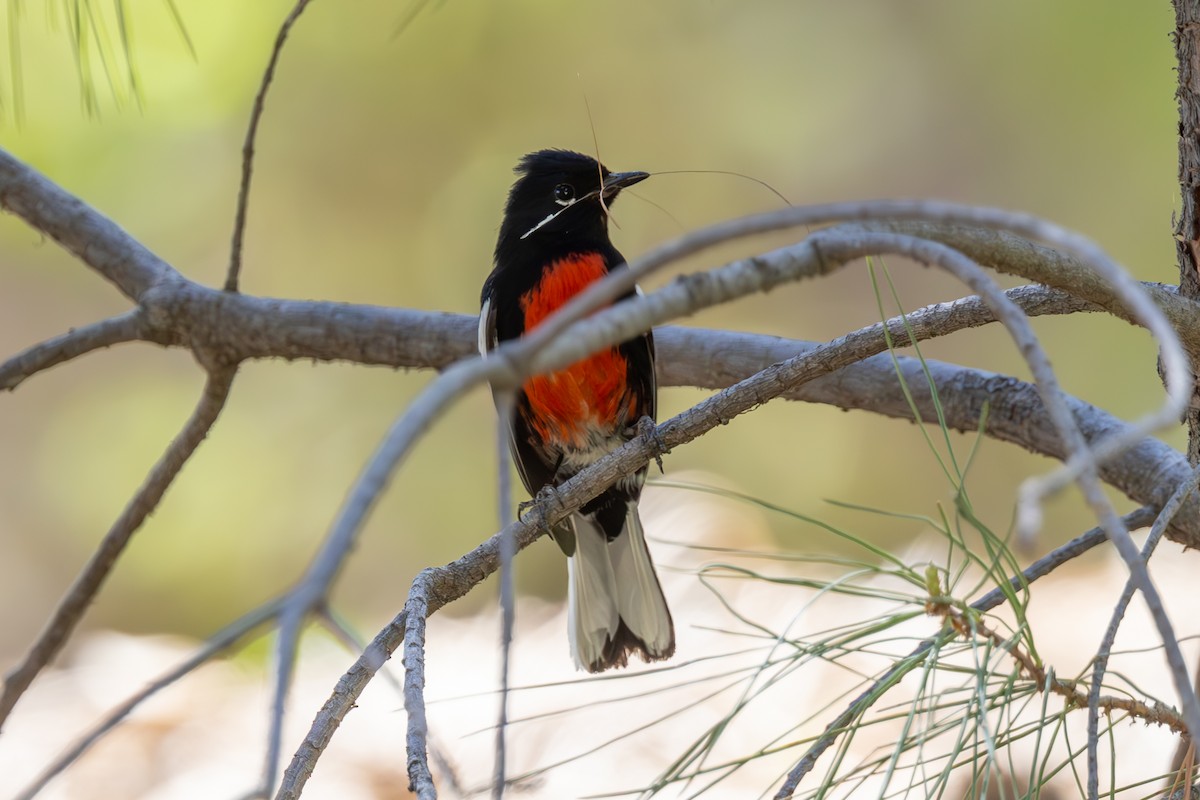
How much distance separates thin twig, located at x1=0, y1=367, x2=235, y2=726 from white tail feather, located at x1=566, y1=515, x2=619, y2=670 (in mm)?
1594

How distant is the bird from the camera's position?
3871 mm

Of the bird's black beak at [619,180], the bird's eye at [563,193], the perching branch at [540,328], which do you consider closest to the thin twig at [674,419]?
the perching branch at [540,328]

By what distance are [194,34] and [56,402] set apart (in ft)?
7.68

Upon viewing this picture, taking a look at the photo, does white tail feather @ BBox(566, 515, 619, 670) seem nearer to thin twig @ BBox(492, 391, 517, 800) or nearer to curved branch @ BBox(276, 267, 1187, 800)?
curved branch @ BBox(276, 267, 1187, 800)

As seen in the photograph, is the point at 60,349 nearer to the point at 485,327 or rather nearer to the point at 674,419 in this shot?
the point at 485,327

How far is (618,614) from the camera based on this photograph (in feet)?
13.6

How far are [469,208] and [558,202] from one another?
8.39ft

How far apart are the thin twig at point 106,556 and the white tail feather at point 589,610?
1.59 metres

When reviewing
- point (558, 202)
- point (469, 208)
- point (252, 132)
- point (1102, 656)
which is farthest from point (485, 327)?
point (469, 208)

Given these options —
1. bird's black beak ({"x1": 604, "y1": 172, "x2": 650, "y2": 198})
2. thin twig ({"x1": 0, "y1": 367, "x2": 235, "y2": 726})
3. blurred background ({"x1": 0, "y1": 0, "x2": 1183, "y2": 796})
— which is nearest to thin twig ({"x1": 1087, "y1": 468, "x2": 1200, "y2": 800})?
thin twig ({"x1": 0, "y1": 367, "x2": 235, "y2": 726})

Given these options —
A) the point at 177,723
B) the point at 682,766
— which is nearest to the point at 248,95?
the point at 177,723

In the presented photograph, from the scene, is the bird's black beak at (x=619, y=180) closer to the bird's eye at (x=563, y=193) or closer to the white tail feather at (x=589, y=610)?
the bird's eye at (x=563, y=193)

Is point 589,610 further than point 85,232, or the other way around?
point 589,610

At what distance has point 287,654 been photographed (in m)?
0.86
